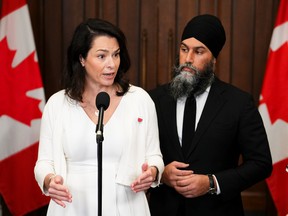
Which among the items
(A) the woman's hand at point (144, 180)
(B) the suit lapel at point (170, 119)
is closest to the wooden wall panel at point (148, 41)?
(B) the suit lapel at point (170, 119)

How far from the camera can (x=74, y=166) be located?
2.12 metres

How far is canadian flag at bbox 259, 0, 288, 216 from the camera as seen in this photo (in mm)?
3344

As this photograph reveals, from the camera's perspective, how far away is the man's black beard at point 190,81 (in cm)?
246

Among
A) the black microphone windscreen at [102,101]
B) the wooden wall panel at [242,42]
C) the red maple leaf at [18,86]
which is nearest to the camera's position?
the black microphone windscreen at [102,101]

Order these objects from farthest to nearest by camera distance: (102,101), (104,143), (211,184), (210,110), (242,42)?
(242,42) → (210,110) → (211,184) → (104,143) → (102,101)

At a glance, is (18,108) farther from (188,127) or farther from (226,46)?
(226,46)

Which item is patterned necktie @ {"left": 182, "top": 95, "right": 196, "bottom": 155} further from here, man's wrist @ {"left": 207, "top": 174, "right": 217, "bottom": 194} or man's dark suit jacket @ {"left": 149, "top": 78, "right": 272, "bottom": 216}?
man's wrist @ {"left": 207, "top": 174, "right": 217, "bottom": 194}

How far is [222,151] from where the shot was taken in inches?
94.7

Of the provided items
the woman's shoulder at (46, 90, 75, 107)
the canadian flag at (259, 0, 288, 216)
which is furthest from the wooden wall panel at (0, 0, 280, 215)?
the woman's shoulder at (46, 90, 75, 107)

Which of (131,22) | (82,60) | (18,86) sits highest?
(131,22)

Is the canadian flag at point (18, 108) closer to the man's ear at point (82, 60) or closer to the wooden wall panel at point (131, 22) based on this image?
the wooden wall panel at point (131, 22)

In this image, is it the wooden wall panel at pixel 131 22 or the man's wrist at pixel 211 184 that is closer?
the man's wrist at pixel 211 184

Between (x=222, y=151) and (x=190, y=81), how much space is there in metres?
0.36

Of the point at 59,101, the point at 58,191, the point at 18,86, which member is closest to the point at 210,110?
the point at 59,101
